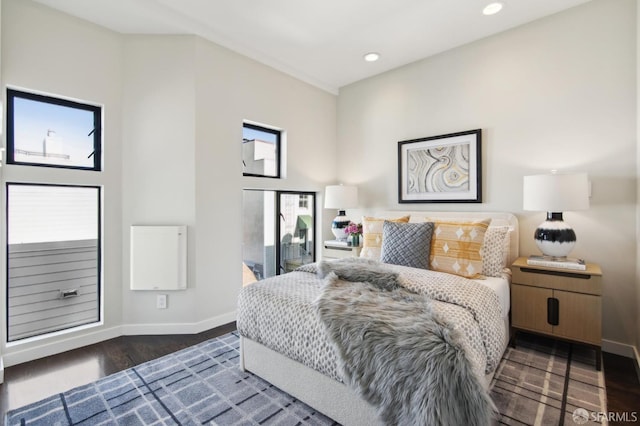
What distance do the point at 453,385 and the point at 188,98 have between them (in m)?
3.05

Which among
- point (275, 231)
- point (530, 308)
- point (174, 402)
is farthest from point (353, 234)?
point (174, 402)

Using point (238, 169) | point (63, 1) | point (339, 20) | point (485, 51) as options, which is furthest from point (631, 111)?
point (63, 1)

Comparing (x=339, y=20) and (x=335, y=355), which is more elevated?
(x=339, y=20)

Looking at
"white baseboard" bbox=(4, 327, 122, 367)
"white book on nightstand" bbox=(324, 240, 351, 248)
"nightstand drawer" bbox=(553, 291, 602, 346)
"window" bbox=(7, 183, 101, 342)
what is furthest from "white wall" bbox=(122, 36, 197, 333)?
"nightstand drawer" bbox=(553, 291, 602, 346)

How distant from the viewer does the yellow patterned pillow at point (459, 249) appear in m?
2.38

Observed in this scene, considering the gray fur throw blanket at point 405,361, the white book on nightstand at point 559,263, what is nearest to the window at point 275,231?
the gray fur throw blanket at point 405,361

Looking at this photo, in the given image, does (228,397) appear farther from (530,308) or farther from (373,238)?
(530,308)

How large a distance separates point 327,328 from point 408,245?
1.26 meters

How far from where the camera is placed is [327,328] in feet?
5.15

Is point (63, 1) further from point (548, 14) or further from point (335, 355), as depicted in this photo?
point (548, 14)

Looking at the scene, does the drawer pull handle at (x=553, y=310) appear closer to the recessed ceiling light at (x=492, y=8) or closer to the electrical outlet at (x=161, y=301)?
the recessed ceiling light at (x=492, y=8)

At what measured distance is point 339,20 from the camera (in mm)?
2812

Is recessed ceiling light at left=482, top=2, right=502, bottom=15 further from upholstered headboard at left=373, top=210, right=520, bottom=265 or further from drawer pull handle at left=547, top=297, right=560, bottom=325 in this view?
drawer pull handle at left=547, top=297, right=560, bottom=325

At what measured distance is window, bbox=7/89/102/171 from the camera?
237 centimetres
